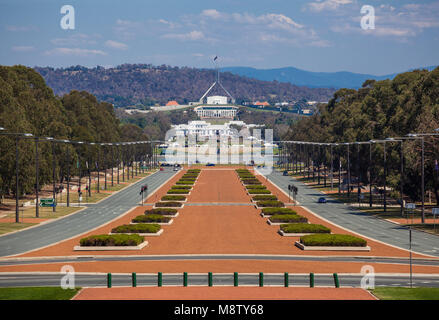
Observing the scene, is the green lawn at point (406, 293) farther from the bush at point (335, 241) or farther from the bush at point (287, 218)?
the bush at point (287, 218)

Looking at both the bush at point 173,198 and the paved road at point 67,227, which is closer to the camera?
the paved road at point 67,227

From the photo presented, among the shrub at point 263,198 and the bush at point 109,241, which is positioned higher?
the shrub at point 263,198

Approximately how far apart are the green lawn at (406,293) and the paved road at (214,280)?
2.31m

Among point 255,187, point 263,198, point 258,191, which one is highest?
point 255,187

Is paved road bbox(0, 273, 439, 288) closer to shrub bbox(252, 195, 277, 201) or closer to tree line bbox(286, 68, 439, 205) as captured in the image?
tree line bbox(286, 68, 439, 205)

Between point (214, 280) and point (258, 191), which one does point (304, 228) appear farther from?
point (258, 191)

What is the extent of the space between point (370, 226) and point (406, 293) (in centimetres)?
4055

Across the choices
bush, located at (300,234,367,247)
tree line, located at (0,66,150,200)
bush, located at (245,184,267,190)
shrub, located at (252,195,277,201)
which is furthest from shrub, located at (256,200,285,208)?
bush, located at (300,234,367,247)

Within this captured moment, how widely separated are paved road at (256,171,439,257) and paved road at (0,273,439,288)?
13236mm

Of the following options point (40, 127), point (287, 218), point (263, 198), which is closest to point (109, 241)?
point (287, 218)

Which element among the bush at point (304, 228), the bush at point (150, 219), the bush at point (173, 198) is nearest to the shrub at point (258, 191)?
the bush at point (173, 198)

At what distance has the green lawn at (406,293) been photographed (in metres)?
39.9

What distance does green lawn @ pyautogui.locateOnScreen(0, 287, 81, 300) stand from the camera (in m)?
40.1

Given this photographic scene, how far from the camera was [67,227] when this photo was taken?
265 feet
